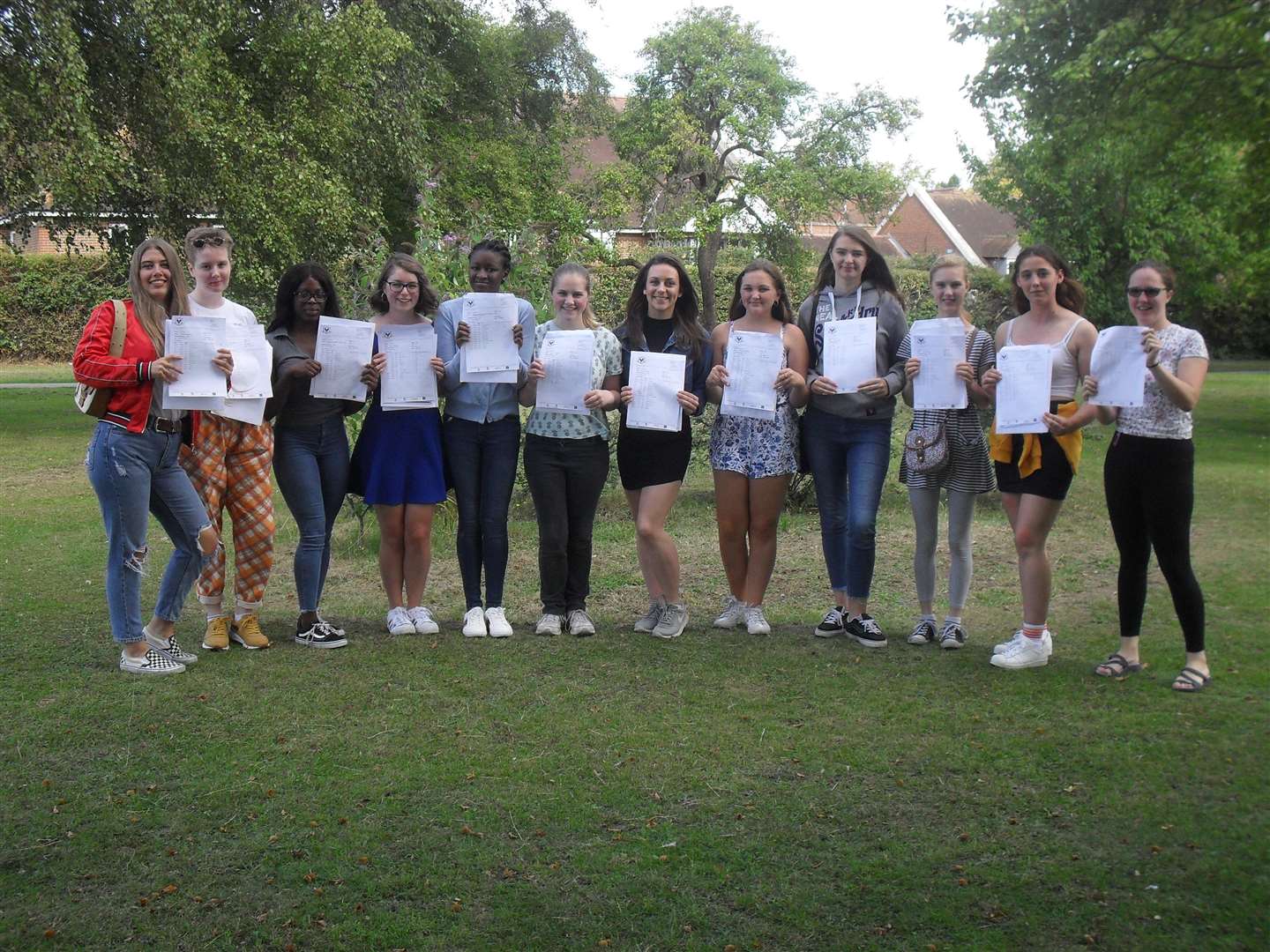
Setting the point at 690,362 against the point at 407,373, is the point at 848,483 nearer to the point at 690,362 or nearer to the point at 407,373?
the point at 690,362

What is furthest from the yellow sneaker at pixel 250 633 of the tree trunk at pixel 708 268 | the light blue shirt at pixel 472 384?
the tree trunk at pixel 708 268

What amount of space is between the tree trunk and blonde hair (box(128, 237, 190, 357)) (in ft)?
64.2

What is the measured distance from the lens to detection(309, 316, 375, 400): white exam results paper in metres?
6.23

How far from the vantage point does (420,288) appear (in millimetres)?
6547

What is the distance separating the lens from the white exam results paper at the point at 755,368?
639 cm

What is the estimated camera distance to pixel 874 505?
6.34m

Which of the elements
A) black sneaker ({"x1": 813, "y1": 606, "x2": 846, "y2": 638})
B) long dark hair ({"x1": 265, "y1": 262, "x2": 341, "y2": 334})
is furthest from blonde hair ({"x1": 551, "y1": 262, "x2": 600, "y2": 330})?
black sneaker ({"x1": 813, "y1": 606, "x2": 846, "y2": 638})

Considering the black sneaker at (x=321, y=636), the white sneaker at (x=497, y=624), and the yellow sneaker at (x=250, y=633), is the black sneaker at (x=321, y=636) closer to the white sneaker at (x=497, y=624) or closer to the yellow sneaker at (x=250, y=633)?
the yellow sneaker at (x=250, y=633)

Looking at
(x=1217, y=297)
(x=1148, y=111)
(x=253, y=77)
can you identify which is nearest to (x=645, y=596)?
(x=1148, y=111)

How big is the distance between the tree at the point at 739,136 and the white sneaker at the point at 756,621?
78.9 ft

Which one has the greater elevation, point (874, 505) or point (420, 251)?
point (420, 251)

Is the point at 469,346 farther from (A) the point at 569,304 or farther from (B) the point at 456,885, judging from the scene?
(B) the point at 456,885

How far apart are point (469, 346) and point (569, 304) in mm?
611

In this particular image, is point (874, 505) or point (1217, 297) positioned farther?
point (1217, 297)
